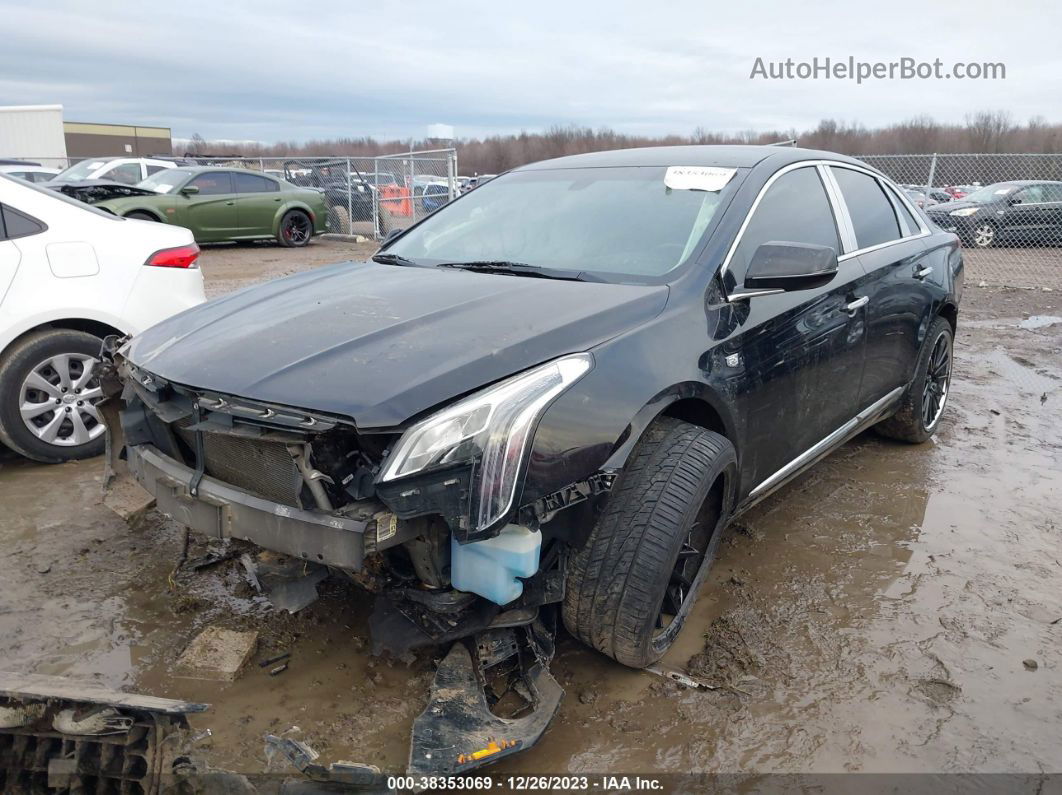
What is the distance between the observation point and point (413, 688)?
2.53 metres

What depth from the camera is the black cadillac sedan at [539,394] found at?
2098 millimetres

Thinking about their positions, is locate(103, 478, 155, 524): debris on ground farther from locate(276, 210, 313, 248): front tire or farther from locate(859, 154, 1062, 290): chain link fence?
locate(859, 154, 1062, 290): chain link fence

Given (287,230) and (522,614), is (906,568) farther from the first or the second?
(287,230)

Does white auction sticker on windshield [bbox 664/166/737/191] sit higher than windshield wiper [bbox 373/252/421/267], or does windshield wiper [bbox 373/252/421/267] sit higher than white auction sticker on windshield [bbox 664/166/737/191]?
white auction sticker on windshield [bbox 664/166/737/191]

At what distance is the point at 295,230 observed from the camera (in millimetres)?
15109

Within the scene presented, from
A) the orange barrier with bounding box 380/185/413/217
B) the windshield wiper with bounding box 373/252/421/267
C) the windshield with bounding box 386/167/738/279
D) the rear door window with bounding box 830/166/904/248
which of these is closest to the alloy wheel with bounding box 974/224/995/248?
the orange barrier with bounding box 380/185/413/217

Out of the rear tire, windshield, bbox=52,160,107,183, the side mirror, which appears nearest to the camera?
the side mirror

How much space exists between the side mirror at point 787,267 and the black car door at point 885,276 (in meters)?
0.92

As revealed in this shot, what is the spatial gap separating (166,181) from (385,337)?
42.4 ft

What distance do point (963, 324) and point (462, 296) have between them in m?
8.05

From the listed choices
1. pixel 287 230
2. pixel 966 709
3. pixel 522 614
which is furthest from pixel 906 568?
pixel 287 230

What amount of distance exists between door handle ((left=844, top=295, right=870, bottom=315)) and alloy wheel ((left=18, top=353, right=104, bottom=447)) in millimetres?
3644

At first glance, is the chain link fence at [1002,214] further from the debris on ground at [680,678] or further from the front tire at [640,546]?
the debris on ground at [680,678]

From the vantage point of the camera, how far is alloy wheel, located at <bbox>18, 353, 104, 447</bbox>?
405 centimetres
